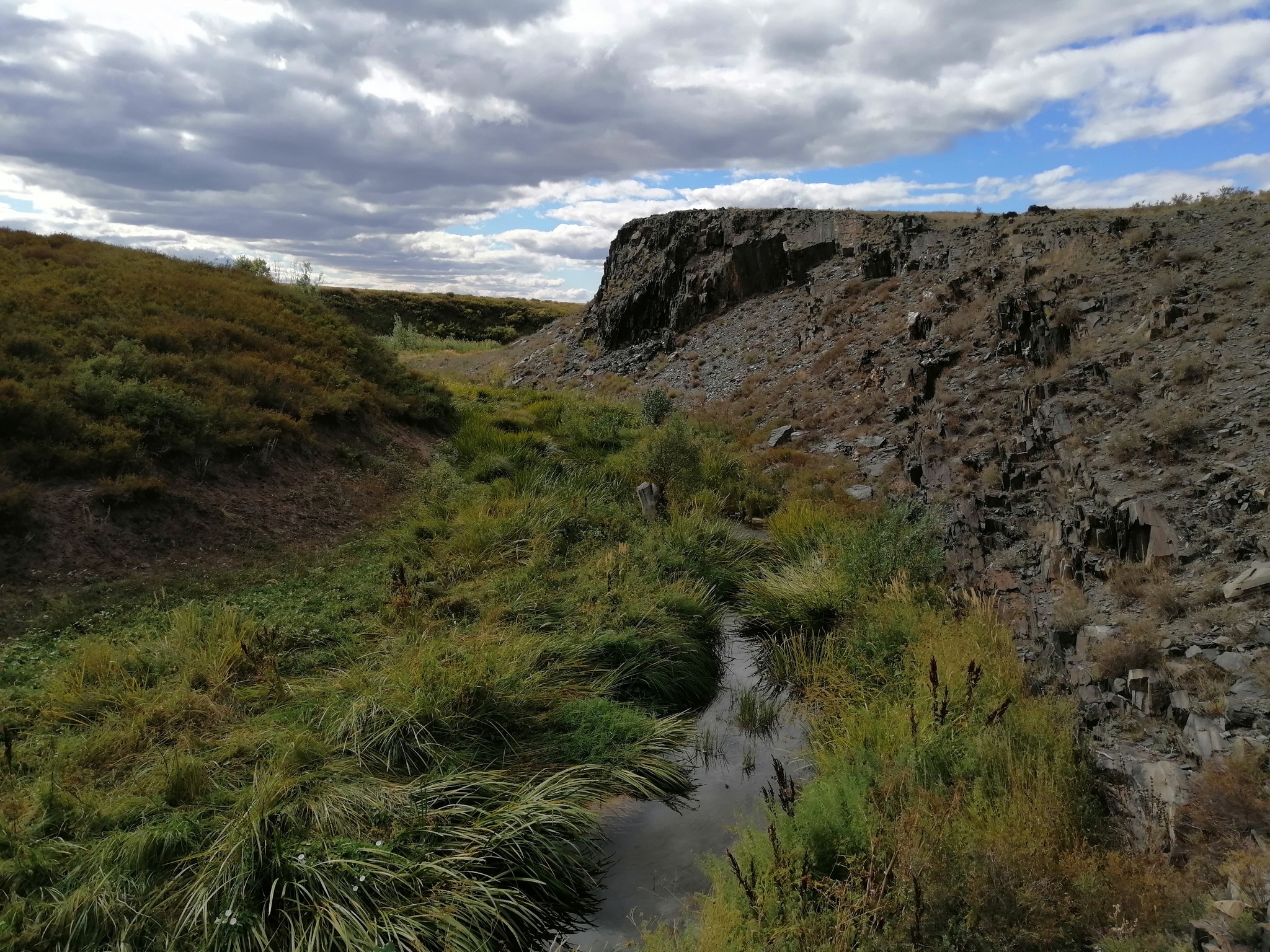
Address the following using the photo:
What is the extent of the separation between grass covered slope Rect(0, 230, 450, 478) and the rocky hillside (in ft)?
31.8

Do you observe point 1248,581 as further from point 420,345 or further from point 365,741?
point 420,345

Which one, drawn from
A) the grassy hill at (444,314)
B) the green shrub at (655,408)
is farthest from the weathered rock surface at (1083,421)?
the grassy hill at (444,314)

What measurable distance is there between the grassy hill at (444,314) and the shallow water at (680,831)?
6041cm

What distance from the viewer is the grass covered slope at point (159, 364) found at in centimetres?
1105

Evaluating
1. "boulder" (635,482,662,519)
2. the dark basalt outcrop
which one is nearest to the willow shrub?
"boulder" (635,482,662,519)

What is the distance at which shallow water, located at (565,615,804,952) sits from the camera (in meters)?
5.50

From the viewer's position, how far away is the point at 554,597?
1000 centimetres

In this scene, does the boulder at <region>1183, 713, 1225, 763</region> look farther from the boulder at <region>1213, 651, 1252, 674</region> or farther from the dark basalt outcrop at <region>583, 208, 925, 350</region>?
the dark basalt outcrop at <region>583, 208, 925, 350</region>

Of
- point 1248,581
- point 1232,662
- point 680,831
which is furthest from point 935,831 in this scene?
point 1248,581

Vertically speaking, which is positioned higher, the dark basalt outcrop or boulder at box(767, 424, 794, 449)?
the dark basalt outcrop

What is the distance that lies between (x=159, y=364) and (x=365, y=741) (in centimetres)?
993

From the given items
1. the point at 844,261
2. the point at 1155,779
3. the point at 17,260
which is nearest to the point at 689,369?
the point at 844,261

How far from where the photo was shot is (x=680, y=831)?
646cm

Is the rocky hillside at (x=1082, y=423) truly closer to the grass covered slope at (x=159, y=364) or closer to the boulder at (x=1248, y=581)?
the boulder at (x=1248, y=581)
